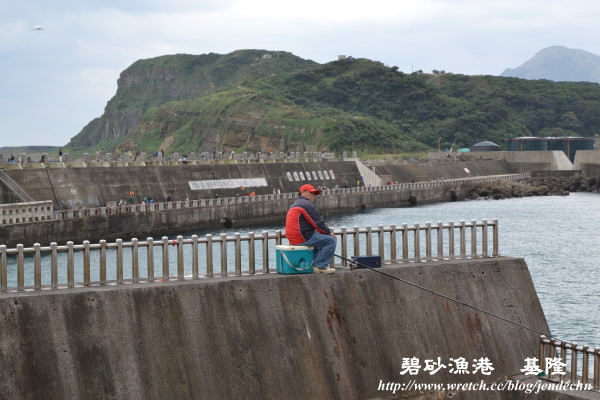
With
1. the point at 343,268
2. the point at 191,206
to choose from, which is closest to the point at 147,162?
the point at 191,206

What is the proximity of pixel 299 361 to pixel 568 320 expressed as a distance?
65.5 ft

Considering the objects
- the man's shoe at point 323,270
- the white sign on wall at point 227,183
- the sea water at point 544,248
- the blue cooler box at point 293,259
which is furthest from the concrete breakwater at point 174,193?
the man's shoe at point 323,270

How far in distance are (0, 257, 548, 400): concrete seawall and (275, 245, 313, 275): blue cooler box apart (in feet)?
Result: 1.20

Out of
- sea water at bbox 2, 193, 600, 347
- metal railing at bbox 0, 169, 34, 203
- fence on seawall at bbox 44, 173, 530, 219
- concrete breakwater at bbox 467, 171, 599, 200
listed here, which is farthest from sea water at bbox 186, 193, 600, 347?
metal railing at bbox 0, 169, 34, 203

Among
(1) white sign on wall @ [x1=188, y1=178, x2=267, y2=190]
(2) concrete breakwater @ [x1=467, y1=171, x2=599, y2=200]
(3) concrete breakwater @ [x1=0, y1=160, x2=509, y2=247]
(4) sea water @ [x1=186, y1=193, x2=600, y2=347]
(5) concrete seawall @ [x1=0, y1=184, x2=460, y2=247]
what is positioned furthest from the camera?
(2) concrete breakwater @ [x1=467, y1=171, x2=599, y2=200]

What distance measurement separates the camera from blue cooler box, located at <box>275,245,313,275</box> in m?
17.1

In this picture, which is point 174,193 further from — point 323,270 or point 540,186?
point 540,186

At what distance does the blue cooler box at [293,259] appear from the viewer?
17109 millimetres

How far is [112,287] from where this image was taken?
15602 mm

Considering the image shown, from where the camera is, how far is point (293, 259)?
56.2 feet

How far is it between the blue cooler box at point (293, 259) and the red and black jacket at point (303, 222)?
0.25m

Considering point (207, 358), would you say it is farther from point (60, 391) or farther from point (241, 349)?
point (60, 391)

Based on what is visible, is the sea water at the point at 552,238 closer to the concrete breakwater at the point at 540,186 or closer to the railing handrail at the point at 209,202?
the railing handrail at the point at 209,202

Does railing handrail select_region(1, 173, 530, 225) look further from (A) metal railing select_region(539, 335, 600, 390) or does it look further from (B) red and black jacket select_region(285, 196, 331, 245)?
(A) metal railing select_region(539, 335, 600, 390)
